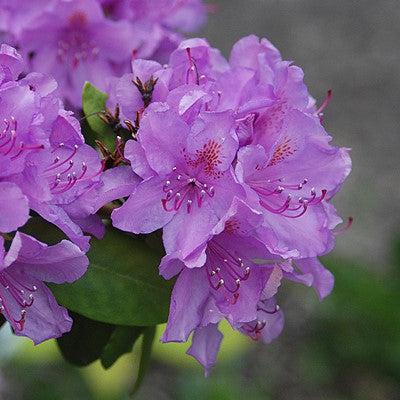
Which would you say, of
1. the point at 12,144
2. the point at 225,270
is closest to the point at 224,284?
the point at 225,270

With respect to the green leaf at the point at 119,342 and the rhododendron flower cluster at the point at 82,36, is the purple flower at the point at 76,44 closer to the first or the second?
the rhododendron flower cluster at the point at 82,36

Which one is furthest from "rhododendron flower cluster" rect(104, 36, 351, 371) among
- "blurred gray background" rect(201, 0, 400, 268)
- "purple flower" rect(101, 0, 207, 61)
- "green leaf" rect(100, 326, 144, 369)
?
"blurred gray background" rect(201, 0, 400, 268)

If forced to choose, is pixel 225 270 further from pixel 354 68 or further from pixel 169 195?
pixel 354 68

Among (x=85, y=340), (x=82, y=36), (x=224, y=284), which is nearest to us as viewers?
(x=224, y=284)

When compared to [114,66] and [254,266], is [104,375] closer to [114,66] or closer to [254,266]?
[114,66]

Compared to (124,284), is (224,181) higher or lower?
higher

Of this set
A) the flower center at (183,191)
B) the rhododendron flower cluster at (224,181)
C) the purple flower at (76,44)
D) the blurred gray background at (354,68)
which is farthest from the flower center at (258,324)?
the blurred gray background at (354,68)

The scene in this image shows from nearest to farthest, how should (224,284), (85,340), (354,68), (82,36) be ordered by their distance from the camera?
(224,284)
(85,340)
(82,36)
(354,68)

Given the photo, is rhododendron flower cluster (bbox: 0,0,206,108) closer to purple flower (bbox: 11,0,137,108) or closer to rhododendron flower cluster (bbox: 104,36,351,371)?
purple flower (bbox: 11,0,137,108)
